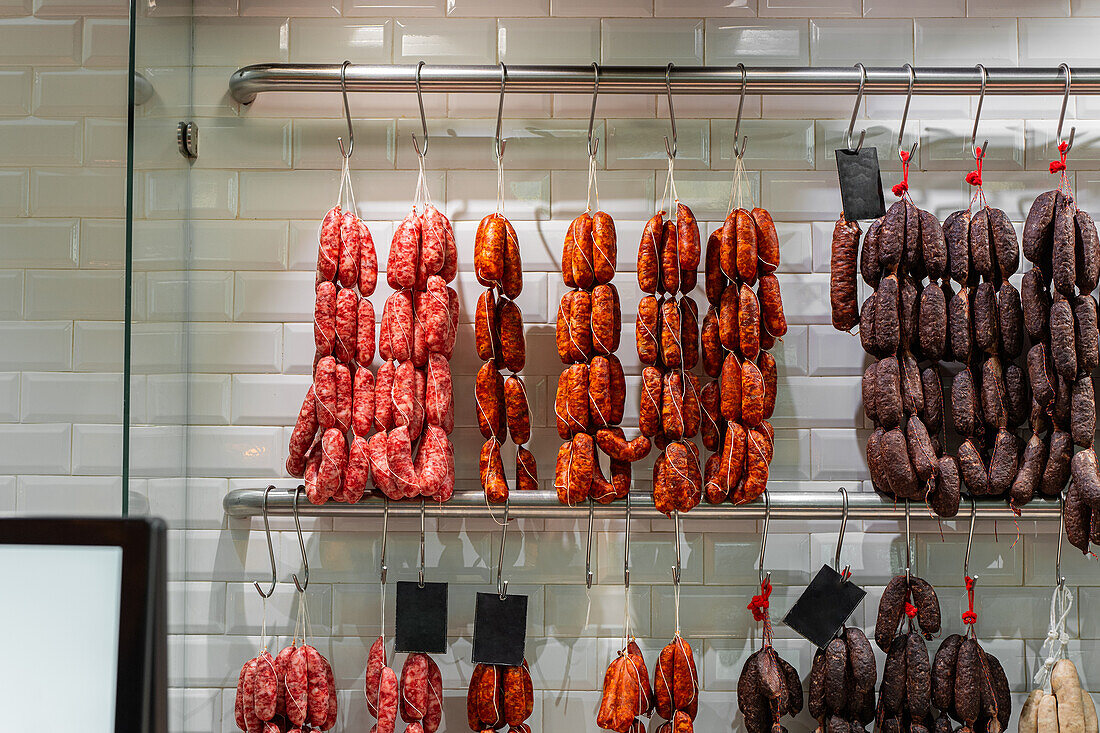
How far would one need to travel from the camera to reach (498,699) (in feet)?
5.87

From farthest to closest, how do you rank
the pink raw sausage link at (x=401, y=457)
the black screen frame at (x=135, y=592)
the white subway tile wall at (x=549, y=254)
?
the white subway tile wall at (x=549, y=254), the pink raw sausage link at (x=401, y=457), the black screen frame at (x=135, y=592)

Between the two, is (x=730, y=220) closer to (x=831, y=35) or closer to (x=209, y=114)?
(x=831, y=35)

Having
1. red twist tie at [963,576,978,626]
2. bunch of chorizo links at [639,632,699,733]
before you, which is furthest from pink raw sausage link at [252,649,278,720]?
red twist tie at [963,576,978,626]

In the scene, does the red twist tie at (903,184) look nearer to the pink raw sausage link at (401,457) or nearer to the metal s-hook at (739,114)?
the metal s-hook at (739,114)

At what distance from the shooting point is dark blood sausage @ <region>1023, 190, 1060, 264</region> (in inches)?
71.4

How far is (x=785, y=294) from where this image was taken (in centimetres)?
Answer: 201

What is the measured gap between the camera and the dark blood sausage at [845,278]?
6.01 feet

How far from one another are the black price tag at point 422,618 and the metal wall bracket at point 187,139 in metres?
1.19

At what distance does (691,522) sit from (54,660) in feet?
5.12

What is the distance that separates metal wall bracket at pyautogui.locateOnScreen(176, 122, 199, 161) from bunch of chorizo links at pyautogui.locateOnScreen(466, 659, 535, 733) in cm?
143

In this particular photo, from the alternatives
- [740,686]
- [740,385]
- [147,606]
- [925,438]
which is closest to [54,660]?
[147,606]

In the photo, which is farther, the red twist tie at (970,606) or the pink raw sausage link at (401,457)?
the red twist tie at (970,606)

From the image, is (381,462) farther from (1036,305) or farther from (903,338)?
(1036,305)

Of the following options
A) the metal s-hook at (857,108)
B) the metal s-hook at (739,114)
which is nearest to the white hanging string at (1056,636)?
the metal s-hook at (857,108)
